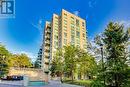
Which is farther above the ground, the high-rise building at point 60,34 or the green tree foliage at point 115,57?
the high-rise building at point 60,34

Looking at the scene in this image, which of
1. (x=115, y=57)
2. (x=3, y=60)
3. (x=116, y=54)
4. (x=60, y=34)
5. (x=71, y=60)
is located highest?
(x=60, y=34)

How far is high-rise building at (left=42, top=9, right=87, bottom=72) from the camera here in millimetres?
87812

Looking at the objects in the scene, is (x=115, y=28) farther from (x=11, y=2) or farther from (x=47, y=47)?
(x=47, y=47)

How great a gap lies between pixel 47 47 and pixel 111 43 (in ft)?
221

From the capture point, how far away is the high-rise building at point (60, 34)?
87812 millimetres

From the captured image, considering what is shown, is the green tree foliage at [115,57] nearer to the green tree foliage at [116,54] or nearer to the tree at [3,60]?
the green tree foliage at [116,54]

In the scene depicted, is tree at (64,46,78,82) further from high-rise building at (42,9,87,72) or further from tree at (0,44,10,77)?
high-rise building at (42,9,87,72)

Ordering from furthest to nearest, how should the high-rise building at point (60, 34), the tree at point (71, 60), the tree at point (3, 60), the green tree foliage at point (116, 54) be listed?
the high-rise building at point (60, 34) < the tree at point (3, 60) < the tree at point (71, 60) < the green tree foliage at point (116, 54)

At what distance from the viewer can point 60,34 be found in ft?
292

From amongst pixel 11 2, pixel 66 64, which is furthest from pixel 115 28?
pixel 66 64

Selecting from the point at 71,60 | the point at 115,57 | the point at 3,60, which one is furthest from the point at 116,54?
the point at 3,60

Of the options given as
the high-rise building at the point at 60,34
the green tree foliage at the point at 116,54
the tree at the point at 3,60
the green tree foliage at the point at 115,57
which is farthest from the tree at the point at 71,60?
the high-rise building at the point at 60,34

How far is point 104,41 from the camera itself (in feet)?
76.3

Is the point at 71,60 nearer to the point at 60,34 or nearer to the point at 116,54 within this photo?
the point at 116,54
